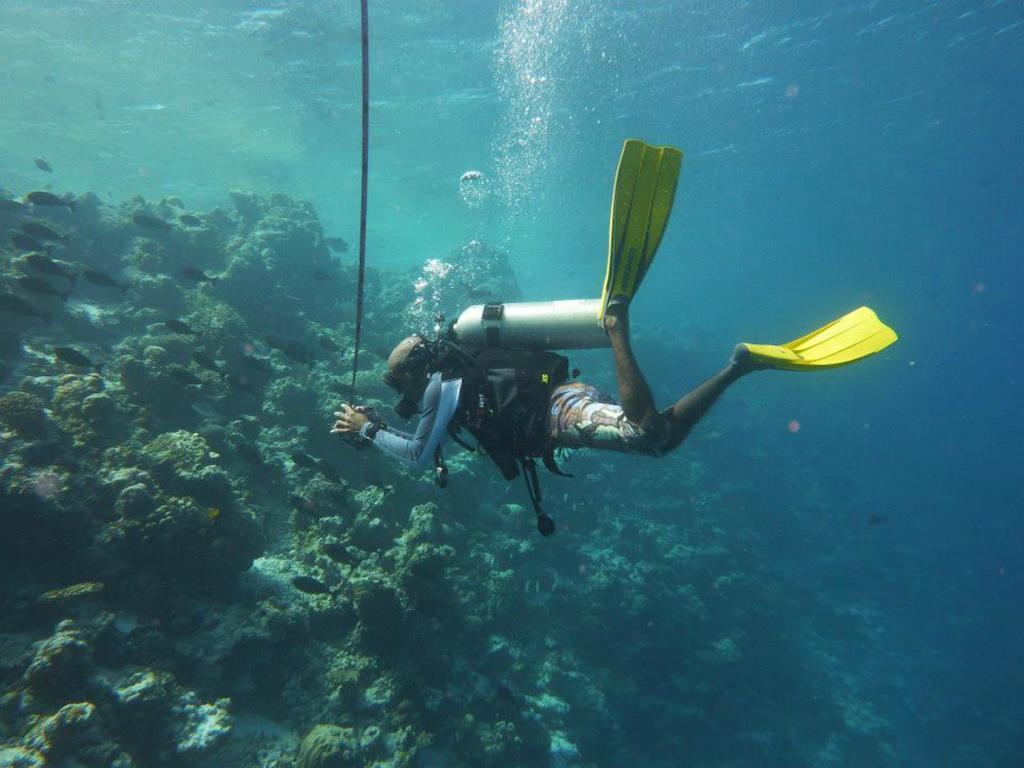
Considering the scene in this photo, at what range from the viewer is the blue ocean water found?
1419cm

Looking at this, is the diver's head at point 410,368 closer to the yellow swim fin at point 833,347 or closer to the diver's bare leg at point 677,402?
the diver's bare leg at point 677,402

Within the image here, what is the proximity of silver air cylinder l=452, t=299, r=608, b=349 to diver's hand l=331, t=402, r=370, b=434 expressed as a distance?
113cm

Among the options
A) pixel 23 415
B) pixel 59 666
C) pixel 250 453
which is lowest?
pixel 59 666

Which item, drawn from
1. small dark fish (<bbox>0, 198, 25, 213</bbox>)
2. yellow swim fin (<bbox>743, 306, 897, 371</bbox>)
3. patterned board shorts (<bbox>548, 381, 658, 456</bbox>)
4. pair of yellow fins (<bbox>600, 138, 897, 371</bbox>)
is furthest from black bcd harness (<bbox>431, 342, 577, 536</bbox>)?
small dark fish (<bbox>0, 198, 25, 213</bbox>)

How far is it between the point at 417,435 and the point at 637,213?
2483 mm

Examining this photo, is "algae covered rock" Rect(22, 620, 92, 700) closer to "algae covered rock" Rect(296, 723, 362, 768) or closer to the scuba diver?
"algae covered rock" Rect(296, 723, 362, 768)

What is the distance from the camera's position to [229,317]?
12922 mm

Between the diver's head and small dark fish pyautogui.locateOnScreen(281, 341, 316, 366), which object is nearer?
the diver's head

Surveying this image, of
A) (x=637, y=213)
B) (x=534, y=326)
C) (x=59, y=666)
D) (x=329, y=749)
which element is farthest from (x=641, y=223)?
(x=59, y=666)

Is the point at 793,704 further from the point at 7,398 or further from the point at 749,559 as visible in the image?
the point at 7,398

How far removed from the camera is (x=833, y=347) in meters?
3.34

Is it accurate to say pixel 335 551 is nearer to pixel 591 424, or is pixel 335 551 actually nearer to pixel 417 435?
pixel 417 435

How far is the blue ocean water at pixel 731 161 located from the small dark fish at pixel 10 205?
8.18m

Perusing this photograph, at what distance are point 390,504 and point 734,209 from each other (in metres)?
61.5
